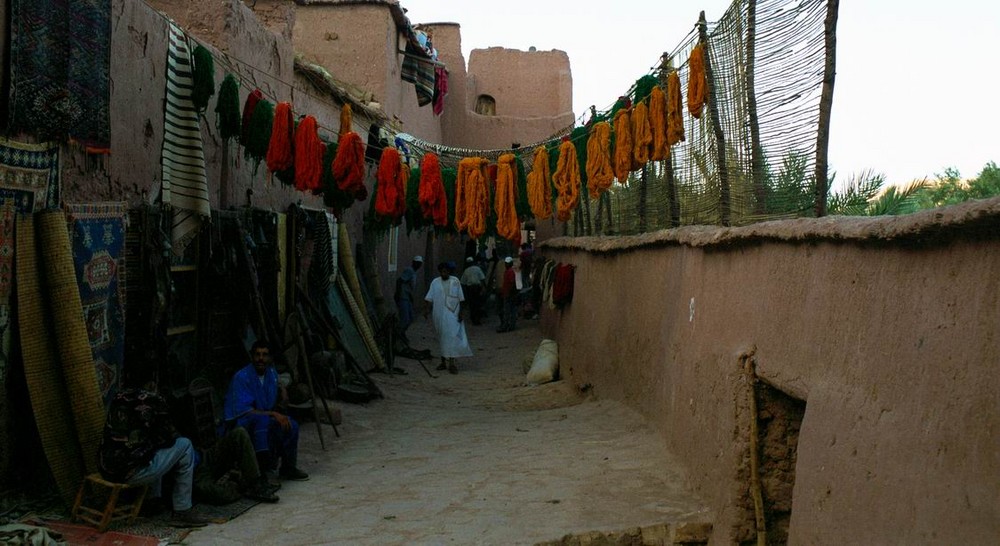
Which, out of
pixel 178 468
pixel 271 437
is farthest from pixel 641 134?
pixel 178 468

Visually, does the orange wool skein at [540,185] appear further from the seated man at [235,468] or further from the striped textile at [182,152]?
the seated man at [235,468]

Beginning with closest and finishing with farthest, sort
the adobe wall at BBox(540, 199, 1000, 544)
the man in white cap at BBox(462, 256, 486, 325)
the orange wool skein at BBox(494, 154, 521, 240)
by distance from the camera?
the adobe wall at BBox(540, 199, 1000, 544) → the orange wool skein at BBox(494, 154, 521, 240) → the man in white cap at BBox(462, 256, 486, 325)

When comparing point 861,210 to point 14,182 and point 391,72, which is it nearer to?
point 14,182

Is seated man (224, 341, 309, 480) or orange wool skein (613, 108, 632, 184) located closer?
seated man (224, 341, 309, 480)

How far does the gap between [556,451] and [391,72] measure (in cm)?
1109

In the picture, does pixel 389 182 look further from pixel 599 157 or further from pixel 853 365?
pixel 853 365

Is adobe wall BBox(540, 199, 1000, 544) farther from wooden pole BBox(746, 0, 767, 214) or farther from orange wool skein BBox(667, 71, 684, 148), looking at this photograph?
orange wool skein BBox(667, 71, 684, 148)

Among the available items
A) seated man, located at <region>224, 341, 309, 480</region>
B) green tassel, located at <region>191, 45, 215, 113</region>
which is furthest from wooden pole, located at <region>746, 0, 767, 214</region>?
green tassel, located at <region>191, 45, 215, 113</region>

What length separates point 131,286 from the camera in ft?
18.4

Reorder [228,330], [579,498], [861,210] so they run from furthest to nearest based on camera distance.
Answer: [861,210], [228,330], [579,498]

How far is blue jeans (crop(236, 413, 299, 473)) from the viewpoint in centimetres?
581

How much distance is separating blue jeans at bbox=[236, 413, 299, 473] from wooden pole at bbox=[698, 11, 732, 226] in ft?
10.3

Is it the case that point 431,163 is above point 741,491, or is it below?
above

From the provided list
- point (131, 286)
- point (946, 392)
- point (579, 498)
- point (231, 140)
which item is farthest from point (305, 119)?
point (946, 392)
